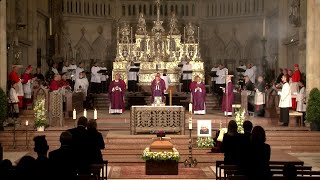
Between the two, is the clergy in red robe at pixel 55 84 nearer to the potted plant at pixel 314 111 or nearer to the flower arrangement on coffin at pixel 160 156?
the potted plant at pixel 314 111

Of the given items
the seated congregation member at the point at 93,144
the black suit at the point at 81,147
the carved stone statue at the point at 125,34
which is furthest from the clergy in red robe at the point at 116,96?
the black suit at the point at 81,147

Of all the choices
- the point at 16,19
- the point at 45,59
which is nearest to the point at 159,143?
the point at 16,19

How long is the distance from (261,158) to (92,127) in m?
4.19

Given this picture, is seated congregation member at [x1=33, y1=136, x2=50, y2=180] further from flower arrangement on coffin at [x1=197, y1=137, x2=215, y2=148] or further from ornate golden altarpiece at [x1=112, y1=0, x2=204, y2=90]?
ornate golden altarpiece at [x1=112, y1=0, x2=204, y2=90]

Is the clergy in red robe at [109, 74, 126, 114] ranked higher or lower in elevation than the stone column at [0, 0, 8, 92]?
lower

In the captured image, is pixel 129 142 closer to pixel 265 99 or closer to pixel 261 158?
pixel 265 99

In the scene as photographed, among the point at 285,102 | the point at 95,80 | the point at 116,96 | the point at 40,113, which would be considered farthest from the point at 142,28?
the point at 40,113

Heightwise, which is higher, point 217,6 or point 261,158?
point 217,6

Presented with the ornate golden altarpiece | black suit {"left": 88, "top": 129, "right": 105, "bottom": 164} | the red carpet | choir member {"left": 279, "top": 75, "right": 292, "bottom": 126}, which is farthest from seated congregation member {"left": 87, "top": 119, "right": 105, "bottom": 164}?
Answer: the ornate golden altarpiece

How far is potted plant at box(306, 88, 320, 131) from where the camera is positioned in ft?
74.6

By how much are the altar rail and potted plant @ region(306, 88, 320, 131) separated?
4.39 metres

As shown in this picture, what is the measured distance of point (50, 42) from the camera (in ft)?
113

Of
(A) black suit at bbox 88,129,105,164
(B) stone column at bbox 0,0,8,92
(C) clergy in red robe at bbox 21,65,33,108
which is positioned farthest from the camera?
(C) clergy in red robe at bbox 21,65,33,108

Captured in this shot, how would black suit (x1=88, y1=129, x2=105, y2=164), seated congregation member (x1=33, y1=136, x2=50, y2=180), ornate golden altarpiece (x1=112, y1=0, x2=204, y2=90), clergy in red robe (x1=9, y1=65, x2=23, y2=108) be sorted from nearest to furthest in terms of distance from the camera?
1. seated congregation member (x1=33, y1=136, x2=50, y2=180)
2. black suit (x1=88, y1=129, x2=105, y2=164)
3. clergy in red robe (x1=9, y1=65, x2=23, y2=108)
4. ornate golden altarpiece (x1=112, y1=0, x2=204, y2=90)
